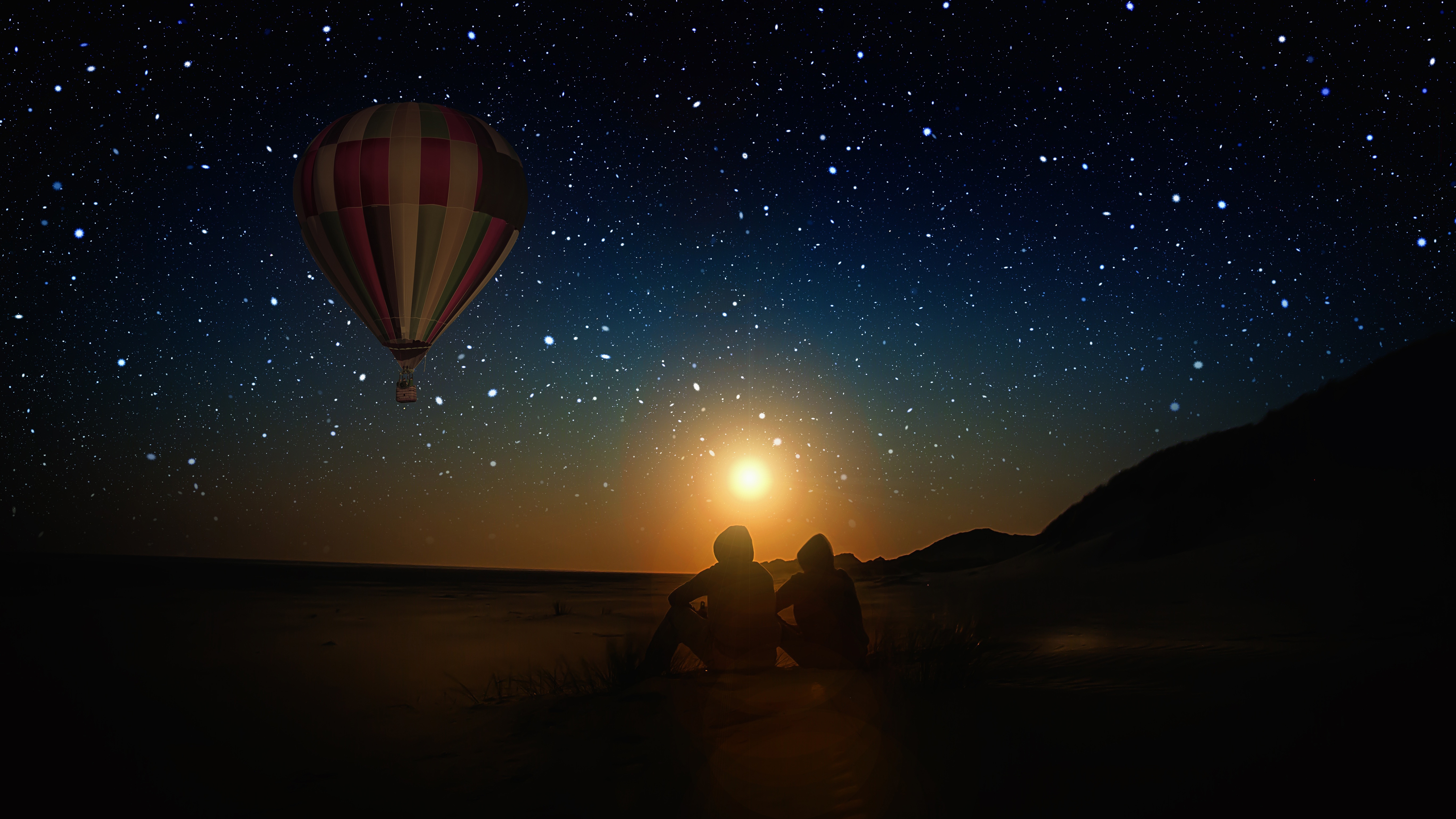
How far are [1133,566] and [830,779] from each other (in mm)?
18213

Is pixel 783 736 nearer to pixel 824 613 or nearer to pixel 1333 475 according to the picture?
pixel 824 613

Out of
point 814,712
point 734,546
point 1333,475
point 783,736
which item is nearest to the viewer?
point 783,736

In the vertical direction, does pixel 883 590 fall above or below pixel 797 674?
below

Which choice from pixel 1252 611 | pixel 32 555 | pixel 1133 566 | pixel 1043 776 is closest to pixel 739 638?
pixel 1043 776

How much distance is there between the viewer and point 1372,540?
46.7ft

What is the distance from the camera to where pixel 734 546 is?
5.62m

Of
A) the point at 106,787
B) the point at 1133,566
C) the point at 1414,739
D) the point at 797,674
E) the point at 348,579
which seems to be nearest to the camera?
the point at 1414,739

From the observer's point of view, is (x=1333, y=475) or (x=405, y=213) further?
(x=1333, y=475)

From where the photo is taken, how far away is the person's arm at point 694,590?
5.74 metres

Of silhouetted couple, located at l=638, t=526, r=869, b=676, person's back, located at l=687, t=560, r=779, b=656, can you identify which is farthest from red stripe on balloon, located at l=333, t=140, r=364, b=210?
person's back, located at l=687, t=560, r=779, b=656

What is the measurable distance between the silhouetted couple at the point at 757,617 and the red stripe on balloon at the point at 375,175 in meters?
13.6

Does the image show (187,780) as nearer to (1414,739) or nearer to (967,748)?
(967,748)

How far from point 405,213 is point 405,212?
31mm

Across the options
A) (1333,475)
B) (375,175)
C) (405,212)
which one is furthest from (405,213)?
(1333,475)
